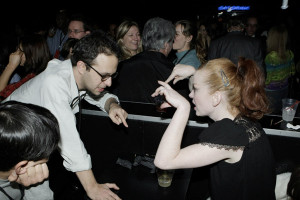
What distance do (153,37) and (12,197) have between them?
2.24m

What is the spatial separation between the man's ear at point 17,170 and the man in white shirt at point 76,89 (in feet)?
1.65

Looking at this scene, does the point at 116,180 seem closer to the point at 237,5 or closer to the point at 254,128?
the point at 254,128

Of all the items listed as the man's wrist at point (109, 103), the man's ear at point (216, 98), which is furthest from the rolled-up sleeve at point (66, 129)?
the man's ear at point (216, 98)

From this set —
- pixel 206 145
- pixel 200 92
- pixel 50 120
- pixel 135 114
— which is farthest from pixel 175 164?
pixel 135 114

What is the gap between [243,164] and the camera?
1335 millimetres

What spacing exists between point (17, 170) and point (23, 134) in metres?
0.18

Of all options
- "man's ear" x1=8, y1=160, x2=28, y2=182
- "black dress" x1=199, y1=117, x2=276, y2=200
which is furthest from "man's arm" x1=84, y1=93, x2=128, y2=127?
"man's ear" x1=8, y1=160, x2=28, y2=182

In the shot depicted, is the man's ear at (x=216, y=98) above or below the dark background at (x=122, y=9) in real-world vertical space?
below

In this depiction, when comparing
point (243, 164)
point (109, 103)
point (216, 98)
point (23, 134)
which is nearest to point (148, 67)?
point (109, 103)

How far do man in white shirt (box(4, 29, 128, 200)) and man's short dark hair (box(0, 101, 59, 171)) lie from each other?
481mm

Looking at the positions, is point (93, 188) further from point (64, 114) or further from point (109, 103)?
point (109, 103)

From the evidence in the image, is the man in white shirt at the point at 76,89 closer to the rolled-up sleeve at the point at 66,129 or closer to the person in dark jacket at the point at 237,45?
the rolled-up sleeve at the point at 66,129

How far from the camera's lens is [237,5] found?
23.1 meters

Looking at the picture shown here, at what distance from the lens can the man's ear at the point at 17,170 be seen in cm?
98
